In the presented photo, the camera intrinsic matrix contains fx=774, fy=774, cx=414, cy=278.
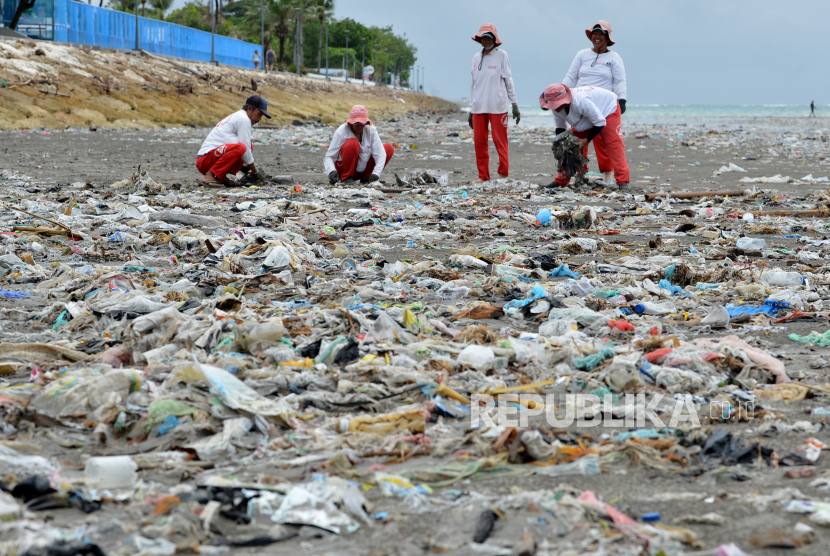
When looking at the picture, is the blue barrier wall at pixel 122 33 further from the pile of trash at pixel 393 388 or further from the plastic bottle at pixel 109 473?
the plastic bottle at pixel 109 473

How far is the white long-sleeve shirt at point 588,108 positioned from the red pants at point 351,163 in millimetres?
2272

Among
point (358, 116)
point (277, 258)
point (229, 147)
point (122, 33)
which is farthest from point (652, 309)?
point (122, 33)

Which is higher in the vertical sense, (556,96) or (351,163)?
(556,96)

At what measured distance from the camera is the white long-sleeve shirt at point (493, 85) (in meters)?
9.55

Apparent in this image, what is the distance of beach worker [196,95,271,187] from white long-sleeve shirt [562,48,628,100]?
3.70 meters

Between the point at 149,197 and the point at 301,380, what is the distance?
5.81m

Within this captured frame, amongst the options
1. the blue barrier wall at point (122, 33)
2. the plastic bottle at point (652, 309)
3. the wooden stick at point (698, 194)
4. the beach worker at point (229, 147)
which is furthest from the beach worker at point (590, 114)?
the blue barrier wall at point (122, 33)

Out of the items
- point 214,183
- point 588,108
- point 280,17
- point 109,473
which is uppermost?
point 280,17

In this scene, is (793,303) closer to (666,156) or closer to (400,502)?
(400,502)

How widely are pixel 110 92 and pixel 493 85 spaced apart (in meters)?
16.8

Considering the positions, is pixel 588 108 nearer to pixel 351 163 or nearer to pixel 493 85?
pixel 493 85

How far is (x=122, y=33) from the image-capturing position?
35938 mm

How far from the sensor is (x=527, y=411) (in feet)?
8.78

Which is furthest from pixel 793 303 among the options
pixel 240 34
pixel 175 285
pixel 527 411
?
pixel 240 34
